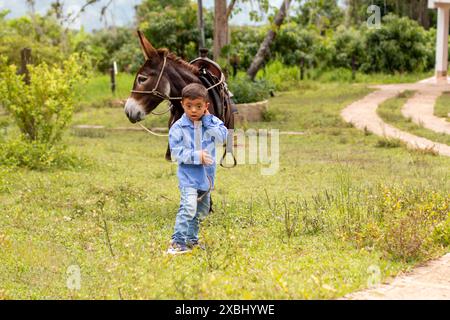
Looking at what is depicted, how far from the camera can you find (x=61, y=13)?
1947cm

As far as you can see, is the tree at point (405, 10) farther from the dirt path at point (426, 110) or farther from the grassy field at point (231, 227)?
the grassy field at point (231, 227)

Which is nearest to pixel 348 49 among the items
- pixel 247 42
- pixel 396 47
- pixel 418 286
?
pixel 396 47

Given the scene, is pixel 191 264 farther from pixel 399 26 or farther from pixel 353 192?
pixel 399 26

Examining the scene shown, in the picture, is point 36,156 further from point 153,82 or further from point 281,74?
point 281,74

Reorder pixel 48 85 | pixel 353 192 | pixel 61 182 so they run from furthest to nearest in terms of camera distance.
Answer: pixel 48 85 → pixel 61 182 → pixel 353 192

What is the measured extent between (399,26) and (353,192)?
21387 mm

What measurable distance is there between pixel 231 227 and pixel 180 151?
4.37 feet

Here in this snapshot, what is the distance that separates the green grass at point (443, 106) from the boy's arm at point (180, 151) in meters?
11.4

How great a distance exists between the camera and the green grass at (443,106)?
1791 cm

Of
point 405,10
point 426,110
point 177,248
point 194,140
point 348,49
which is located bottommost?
point 426,110

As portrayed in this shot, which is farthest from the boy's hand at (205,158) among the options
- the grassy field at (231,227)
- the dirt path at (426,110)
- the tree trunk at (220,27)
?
the tree trunk at (220,27)

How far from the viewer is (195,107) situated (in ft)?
21.9
